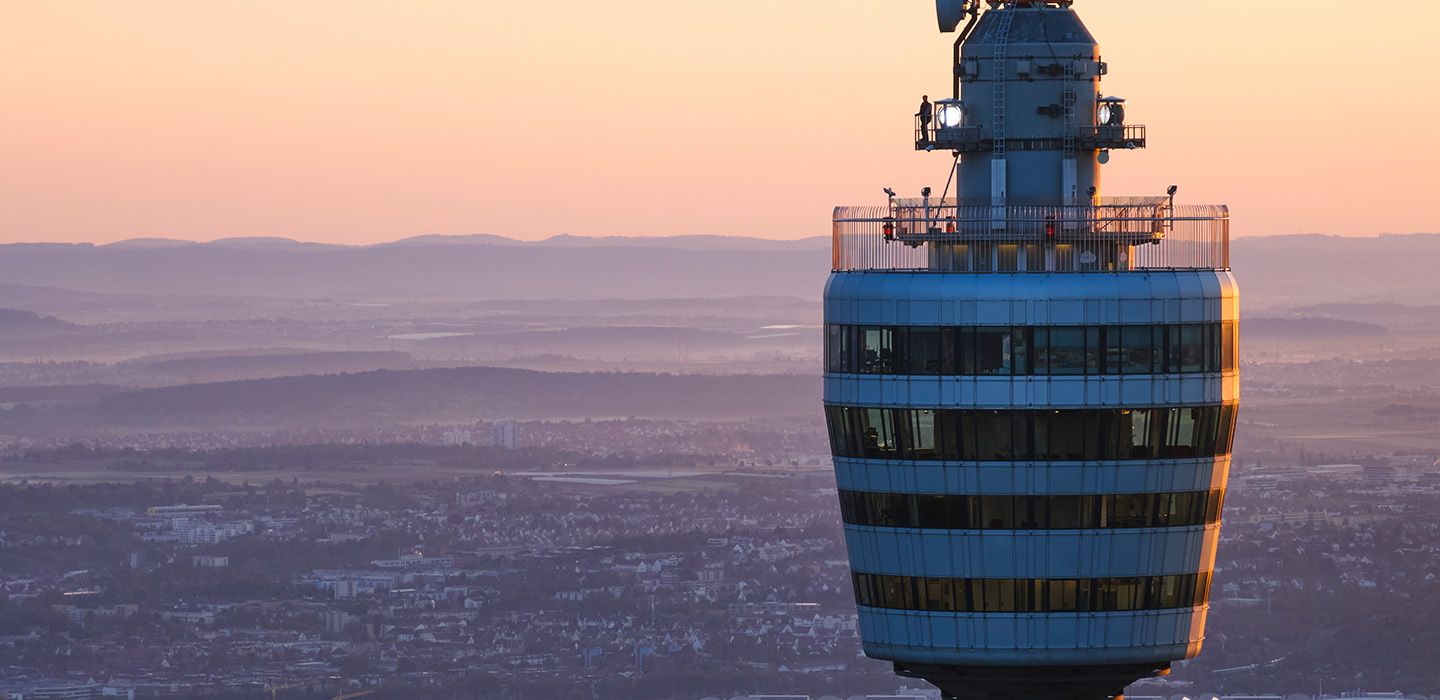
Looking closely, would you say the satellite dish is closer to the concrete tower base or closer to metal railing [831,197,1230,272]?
metal railing [831,197,1230,272]

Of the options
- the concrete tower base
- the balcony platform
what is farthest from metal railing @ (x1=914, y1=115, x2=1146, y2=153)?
the concrete tower base

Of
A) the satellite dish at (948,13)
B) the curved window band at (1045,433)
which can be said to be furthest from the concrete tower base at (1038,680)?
the satellite dish at (948,13)

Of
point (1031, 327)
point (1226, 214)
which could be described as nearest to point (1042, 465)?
point (1031, 327)

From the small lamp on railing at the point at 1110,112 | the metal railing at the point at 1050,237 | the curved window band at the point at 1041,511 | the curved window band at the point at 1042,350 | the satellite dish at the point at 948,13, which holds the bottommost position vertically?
the curved window band at the point at 1041,511

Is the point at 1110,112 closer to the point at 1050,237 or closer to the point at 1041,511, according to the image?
the point at 1050,237

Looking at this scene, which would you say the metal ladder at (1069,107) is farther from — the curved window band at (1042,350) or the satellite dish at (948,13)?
the curved window band at (1042,350)

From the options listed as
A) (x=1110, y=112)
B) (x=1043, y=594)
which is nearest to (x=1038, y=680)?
(x=1043, y=594)

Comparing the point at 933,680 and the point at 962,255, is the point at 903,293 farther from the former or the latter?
the point at 933,680
